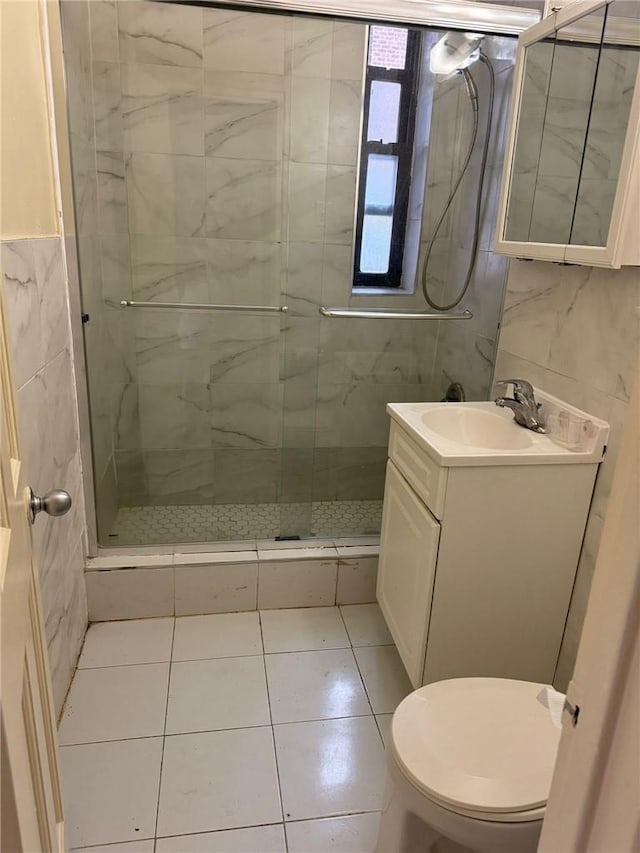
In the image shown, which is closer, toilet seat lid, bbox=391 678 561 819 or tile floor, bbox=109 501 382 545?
toilet seat lid, bbox=391 678 561 819

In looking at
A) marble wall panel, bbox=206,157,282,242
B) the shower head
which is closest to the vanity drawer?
marble wall panel, bbox=206,157,282,242

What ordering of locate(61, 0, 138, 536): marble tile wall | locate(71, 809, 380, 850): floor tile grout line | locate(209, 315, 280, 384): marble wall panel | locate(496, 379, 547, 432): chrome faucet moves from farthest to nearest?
locate(209, 315, 280, 384): marble wall panel, locate(61, 0, 138, 536): marble tile wall, locate(496, 379, 547, 432): chrome faucet, locate(71, 809, 380, 850): floor tile grout line

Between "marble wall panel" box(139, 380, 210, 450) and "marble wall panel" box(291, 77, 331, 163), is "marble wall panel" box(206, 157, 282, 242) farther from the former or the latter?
"marble wall panel" box(139, 380, 210, 450)

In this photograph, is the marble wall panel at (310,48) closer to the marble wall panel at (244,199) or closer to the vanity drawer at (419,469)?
the marble wall panel at (244,199)

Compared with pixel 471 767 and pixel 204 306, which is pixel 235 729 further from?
pixel 204 306

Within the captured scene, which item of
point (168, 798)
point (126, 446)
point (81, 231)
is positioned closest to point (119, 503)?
point (126, 446)

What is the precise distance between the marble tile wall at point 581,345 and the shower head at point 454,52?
77 cm

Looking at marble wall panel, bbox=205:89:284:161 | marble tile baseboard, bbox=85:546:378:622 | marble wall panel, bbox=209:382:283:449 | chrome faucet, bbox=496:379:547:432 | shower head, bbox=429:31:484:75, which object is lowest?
marble tile baseboard, bbox=85:546:378:622

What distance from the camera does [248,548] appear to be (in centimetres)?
228

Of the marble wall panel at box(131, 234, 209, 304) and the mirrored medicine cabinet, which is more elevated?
the mirrored medicine cabinet

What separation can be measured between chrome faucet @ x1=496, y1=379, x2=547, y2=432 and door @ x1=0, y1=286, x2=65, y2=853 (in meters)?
1.35

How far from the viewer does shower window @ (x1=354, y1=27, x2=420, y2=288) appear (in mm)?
2193

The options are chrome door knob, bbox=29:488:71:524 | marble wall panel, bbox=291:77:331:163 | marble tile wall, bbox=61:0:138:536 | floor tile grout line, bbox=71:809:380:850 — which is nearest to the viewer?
chrome door knob, bbox=29:488:71:524

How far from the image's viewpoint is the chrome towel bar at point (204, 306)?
102 inches
